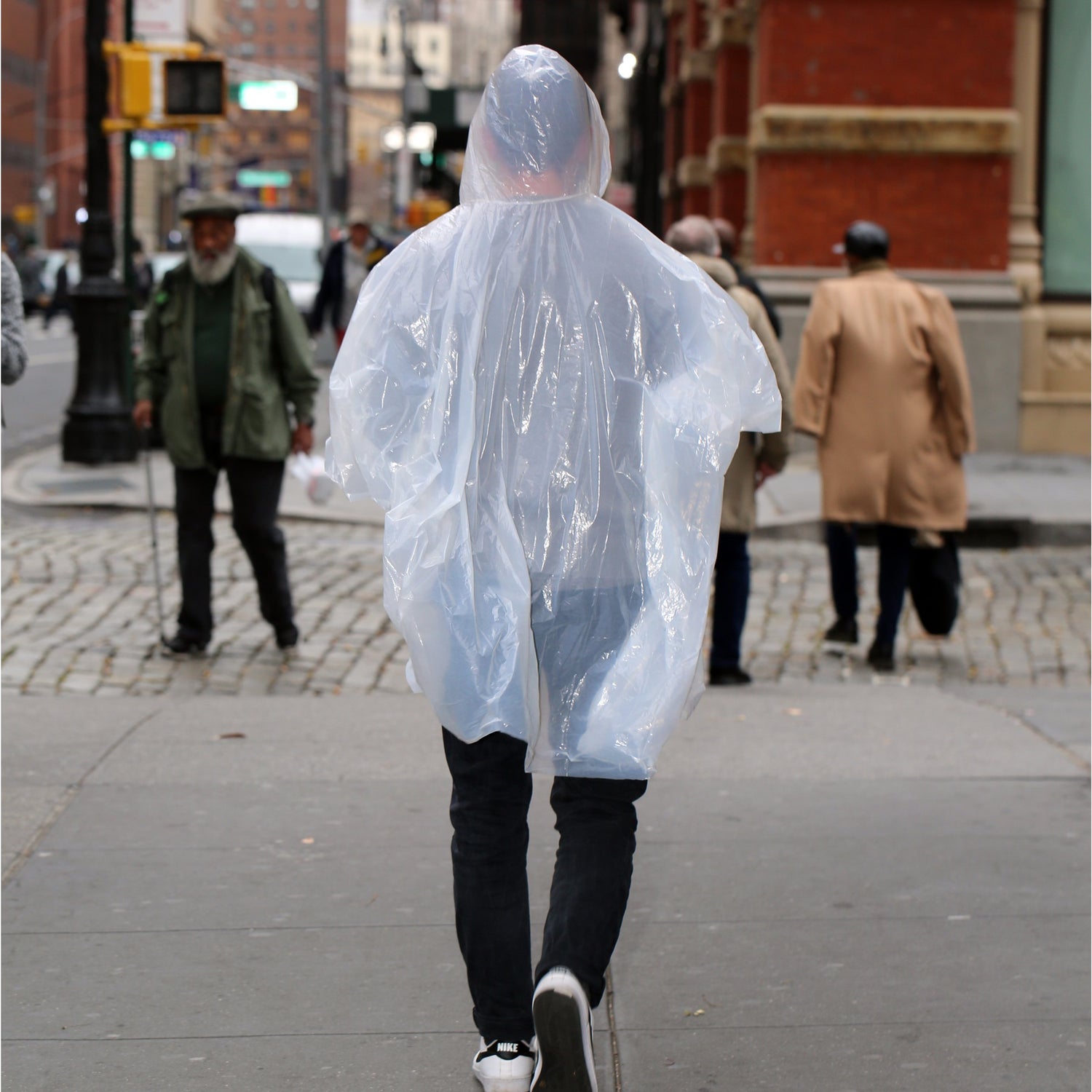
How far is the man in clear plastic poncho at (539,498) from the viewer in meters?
3.24

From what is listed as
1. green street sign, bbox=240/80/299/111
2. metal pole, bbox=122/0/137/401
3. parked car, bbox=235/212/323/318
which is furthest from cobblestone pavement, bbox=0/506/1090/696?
green street sign, bbox=240/80/299/111

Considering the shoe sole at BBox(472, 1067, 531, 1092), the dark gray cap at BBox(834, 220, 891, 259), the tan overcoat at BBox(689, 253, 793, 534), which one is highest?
the dark gray cap at BBox(834, 220, 891, 259)

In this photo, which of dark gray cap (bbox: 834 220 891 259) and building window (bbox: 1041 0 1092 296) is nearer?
dark gray cap (bbox: 834 220 891 259)

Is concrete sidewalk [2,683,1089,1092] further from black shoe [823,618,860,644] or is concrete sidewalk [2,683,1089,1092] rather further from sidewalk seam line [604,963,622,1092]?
black shoe [823,618,860,644]

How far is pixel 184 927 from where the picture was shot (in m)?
4.31

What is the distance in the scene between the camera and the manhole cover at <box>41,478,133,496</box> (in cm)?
1187

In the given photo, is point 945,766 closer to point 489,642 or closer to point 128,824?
point 128,824

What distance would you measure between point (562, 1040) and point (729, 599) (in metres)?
4.05

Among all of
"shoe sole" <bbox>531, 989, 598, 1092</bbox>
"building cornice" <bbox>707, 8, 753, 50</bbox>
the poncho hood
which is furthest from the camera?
"building cornice" <bbox>707, 8, 753, 50</bbox>

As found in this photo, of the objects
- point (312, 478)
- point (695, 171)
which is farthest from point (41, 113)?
point (312, 478)

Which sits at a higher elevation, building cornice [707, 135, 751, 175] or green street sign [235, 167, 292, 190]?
green street sign [235, 167, 292, 190]

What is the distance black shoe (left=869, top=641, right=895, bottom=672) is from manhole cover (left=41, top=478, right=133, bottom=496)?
6045mm

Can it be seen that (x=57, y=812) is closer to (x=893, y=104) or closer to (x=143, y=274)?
(x=893, y=104)

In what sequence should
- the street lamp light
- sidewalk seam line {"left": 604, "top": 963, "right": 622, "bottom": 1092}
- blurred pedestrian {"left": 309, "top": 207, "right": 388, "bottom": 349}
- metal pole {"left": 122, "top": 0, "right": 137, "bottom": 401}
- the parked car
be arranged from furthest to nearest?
the street lamp light, the parked car, blurred pedestrian {"left": 309, "top": 207, "right": 388, "bottom": 349}, metal pole {"left": 122, "top": 0, "right": 137, "bottom": 401}, sidewalk seam line {"left": 604, "top": 963, "right": 622, "bottom": 1092}
